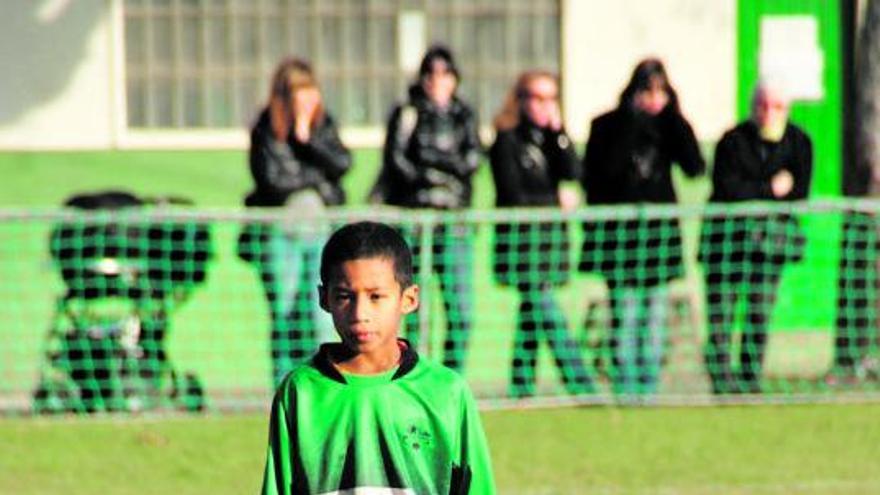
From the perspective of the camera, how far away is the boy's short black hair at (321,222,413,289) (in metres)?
6.12

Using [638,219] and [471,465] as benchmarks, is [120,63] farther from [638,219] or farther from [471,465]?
[471,465]

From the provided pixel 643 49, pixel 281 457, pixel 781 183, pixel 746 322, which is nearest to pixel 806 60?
pixel 643 49

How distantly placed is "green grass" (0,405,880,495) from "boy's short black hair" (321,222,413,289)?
4490 millimetres

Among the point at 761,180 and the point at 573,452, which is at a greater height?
the point at 761,180

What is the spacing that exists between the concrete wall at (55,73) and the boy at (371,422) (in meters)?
9.09

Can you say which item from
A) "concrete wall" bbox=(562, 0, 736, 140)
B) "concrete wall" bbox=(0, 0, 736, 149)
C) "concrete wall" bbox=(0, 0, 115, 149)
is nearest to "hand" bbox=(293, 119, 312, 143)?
"concrete wall" bbox=(0, 0, 736, 149)

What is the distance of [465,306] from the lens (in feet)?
42.6

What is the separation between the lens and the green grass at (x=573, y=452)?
35.5 feet

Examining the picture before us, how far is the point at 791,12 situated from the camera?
1548cm

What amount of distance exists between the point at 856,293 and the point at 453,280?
7.84ft

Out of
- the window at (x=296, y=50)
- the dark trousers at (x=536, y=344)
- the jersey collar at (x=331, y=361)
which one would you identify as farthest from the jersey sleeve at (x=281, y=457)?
the window at (x=296, y=50)

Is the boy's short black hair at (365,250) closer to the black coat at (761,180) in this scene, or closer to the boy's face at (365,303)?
the boy's face at (365,303)

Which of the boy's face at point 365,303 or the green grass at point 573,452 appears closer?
the boy's face at point 365,303

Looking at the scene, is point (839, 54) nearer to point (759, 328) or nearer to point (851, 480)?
point (759, 328)
